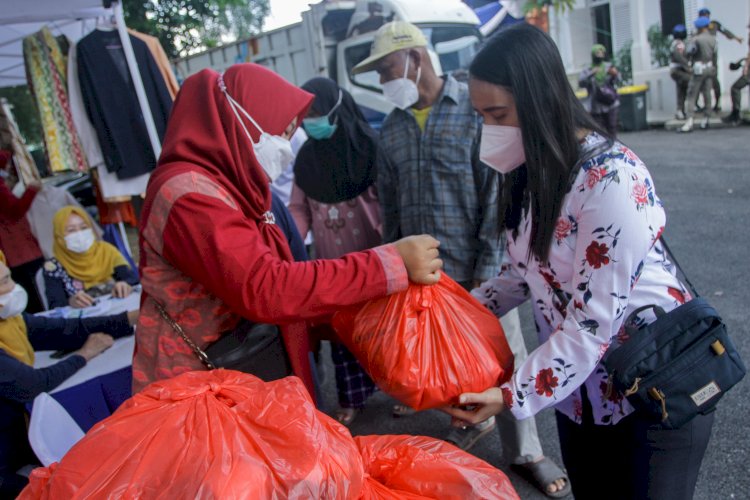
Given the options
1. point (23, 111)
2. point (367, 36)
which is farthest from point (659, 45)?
point (23, 111)

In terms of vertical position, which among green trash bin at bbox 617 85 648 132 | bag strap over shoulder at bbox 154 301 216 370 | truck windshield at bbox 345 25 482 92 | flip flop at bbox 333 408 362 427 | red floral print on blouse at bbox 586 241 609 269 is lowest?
flip flop at bbox 333 408 362 427

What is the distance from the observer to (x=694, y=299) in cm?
132

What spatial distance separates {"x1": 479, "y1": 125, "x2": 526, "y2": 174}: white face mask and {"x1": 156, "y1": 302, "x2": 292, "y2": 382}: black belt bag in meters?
0.76

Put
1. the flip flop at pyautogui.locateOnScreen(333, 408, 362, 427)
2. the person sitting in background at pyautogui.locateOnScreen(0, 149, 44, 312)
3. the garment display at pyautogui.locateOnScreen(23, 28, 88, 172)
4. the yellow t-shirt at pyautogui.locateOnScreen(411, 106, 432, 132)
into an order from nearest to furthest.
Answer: the yellow t-shirt at pyautogui.locateOnScreen(411, 106, 432, 132) < the flip flop at pyautogui.locateOnScreen(333, 408, 362, 427) < the garment display at pyautogui.locateOnScreen(23, 28, 88, 172) < the person sitting in background at pyautogui.locateOnScreen(0, 149, 44, 312)

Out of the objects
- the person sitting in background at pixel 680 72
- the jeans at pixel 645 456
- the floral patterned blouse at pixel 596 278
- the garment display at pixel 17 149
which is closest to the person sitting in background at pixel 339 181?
the floral patterned blouse at pixel 596 278

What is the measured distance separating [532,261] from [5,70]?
6835 mm

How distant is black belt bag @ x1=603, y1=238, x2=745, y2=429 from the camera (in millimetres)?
1256

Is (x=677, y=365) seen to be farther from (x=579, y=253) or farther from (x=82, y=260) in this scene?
(x=82, y=260)

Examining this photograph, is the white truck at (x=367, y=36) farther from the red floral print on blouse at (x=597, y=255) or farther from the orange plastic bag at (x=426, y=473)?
the orange plastic bag at (x=426, y=473)

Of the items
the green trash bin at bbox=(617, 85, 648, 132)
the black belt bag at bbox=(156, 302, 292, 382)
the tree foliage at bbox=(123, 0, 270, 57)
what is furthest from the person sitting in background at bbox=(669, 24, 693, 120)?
the black belt bag at bbox=(156, 302, 292, 382)

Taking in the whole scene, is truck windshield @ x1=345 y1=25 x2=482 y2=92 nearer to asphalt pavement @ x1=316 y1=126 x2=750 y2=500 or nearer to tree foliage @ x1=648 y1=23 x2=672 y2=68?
asphalt pavement @ x1=316 y1=126 x2=750 y2=500

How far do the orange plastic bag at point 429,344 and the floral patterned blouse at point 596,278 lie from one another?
0.34ft

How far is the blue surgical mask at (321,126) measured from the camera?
3119 millimetres

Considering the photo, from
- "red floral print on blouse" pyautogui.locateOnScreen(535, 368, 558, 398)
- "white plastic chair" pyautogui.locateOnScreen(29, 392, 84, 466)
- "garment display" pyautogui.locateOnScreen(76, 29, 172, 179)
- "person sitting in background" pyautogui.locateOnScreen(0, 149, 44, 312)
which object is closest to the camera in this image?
"red floral print on blouse" pyautogui.locateOnScreen(535, 368, 558, 398)
